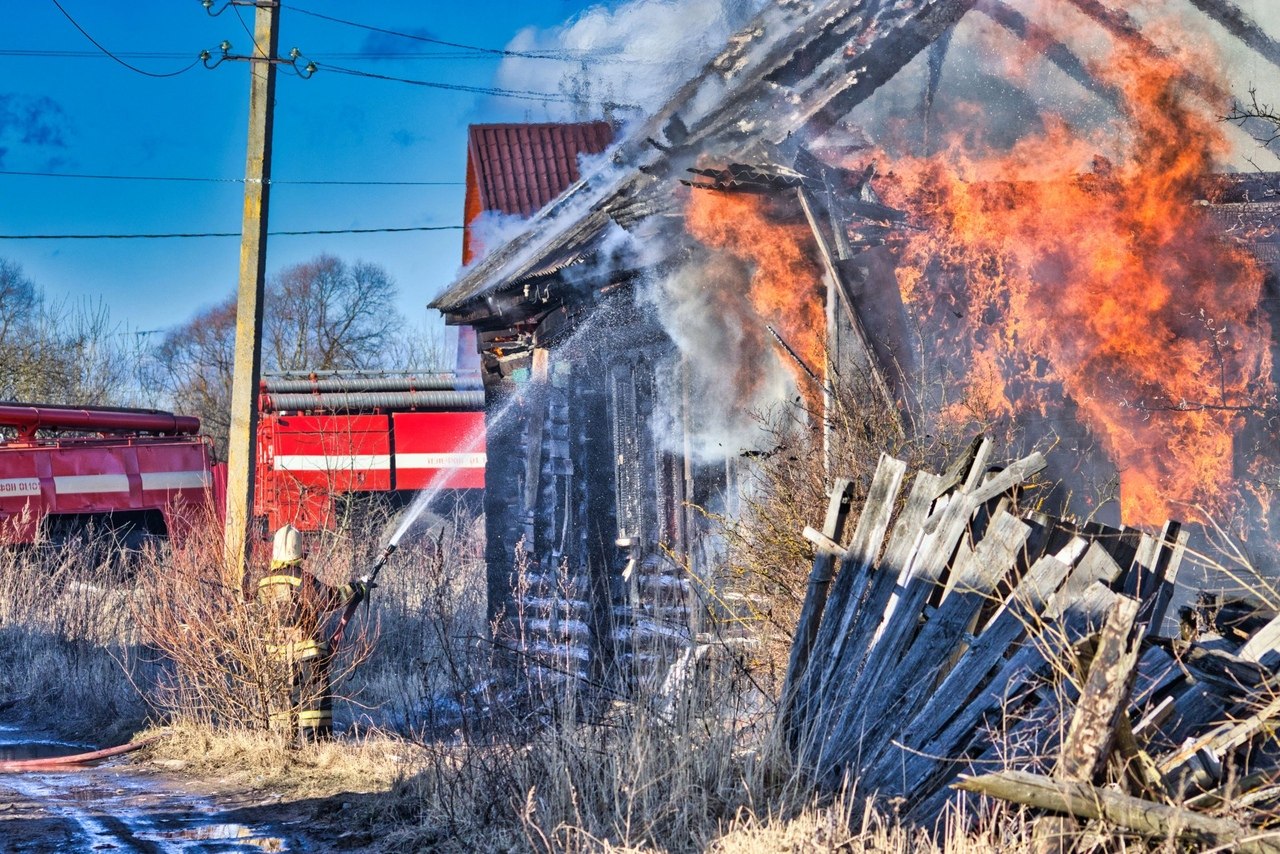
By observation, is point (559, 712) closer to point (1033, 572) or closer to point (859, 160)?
point (1033, 572)

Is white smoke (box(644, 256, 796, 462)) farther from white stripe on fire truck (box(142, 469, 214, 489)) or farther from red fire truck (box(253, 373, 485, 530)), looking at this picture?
white stripe on fire truck (box(142, 469, 214, 489))

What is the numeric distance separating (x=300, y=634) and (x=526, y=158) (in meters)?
15.0

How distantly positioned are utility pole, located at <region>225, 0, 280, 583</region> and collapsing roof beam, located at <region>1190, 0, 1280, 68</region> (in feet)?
34.5

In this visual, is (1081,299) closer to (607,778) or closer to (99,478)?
(607,778)

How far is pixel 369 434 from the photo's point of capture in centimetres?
2064

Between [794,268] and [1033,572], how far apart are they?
21.8 feet

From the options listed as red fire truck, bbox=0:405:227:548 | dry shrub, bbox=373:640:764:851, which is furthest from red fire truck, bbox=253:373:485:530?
dry shrub, bbox=373:640:764:851

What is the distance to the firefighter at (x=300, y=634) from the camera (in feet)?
28.1

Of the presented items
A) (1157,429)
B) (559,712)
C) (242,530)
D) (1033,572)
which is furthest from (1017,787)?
(1157,429)

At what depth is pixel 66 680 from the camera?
11672mm

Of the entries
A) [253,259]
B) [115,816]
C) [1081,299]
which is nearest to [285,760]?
[115,816]

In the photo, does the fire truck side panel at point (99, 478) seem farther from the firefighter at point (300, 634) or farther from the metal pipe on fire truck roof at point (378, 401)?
the firefighter at point (300, 634)

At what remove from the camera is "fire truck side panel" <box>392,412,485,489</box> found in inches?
823

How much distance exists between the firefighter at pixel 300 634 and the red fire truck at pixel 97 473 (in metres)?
10.5
